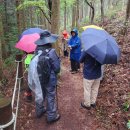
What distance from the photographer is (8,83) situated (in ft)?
30.8

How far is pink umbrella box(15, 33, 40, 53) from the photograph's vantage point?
260 inches

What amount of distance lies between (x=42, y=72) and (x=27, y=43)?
1.31m

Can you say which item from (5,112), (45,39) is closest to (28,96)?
(45,39)

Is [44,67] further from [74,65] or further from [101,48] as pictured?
[74,65]

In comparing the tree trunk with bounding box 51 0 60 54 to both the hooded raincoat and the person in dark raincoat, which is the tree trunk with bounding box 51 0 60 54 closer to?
the person in dark raincoat

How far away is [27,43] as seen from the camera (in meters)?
6.68

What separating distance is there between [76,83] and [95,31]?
3087 millimetres

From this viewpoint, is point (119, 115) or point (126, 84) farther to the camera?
point (126, 84)

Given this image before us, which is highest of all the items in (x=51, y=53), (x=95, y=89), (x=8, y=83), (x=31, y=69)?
(x=51, y=53)

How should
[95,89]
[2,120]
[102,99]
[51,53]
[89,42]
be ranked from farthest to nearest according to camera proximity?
[102,99] → [95,89] → [89,42] → [51,53] → [2,120]

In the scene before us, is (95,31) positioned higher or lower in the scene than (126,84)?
higher

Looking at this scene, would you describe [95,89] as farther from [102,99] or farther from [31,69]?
[31,69]

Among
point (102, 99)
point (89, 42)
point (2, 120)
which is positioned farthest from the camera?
point (102, 99)

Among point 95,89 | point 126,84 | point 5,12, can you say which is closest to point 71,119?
point 95,89
